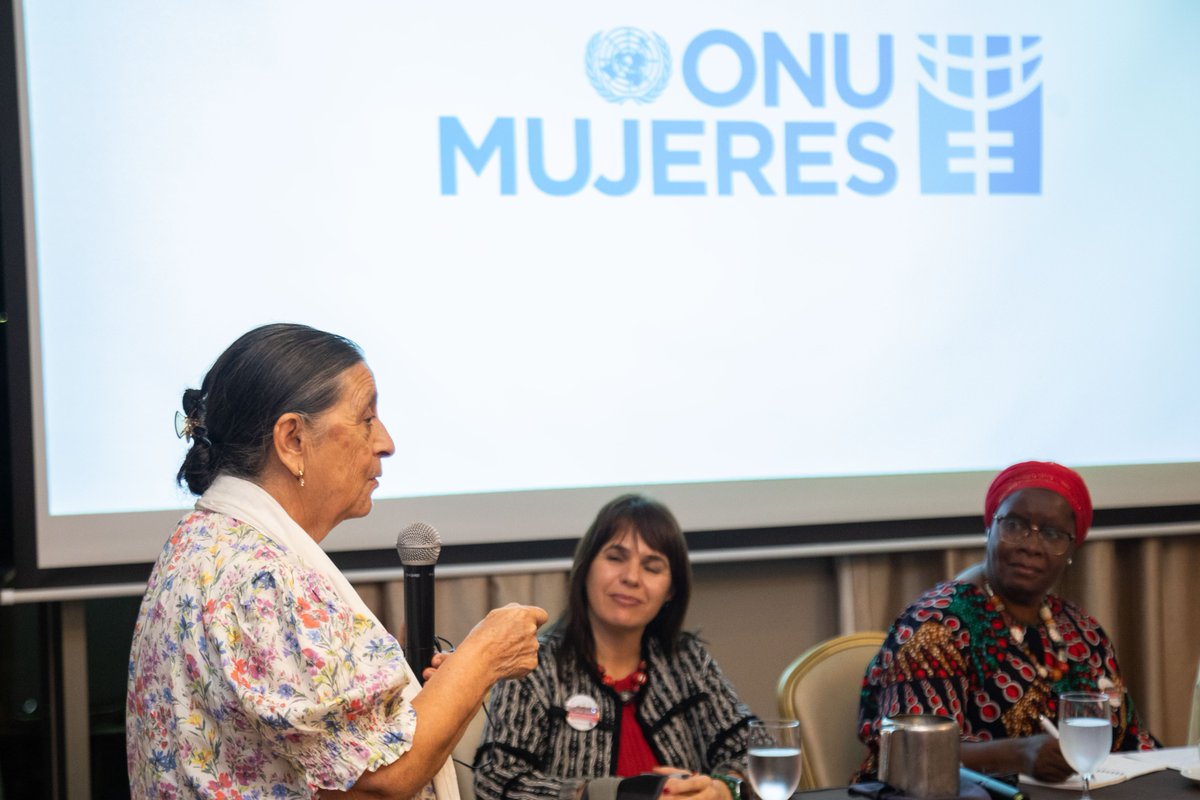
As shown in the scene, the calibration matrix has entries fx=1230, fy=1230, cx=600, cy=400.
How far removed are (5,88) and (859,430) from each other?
246 centimetres

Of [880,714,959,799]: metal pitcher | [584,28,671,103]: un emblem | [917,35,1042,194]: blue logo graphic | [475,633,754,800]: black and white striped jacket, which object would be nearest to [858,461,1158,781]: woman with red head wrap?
[475,633,754,800]: black and white striped jacket

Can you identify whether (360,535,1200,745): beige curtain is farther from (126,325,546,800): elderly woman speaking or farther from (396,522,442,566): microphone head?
(126,325,546,800): elderly woman speaking

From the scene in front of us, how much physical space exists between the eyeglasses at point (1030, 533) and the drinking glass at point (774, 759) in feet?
3.37

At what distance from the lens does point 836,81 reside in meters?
3.59

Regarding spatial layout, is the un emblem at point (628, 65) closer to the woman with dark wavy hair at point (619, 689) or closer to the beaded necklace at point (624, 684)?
the woman with dark wavy hair at point (619, 689)

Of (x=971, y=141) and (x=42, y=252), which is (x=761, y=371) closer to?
(x=971, y=141)

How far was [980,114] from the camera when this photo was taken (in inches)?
145

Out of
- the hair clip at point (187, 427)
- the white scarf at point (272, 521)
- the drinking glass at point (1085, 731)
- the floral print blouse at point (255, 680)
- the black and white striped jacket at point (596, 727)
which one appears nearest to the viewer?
the floral print blouse at point (255, 680)

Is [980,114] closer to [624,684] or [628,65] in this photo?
[628,65]

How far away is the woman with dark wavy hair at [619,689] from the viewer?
2.50 m

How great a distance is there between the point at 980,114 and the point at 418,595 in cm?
258

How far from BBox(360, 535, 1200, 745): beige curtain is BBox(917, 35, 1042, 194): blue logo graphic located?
114 cm

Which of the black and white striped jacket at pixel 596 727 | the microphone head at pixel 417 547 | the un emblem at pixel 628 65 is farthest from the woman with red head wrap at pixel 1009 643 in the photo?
the un emblem at pixel 628 65

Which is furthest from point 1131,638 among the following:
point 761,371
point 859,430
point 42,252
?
point 42,252
